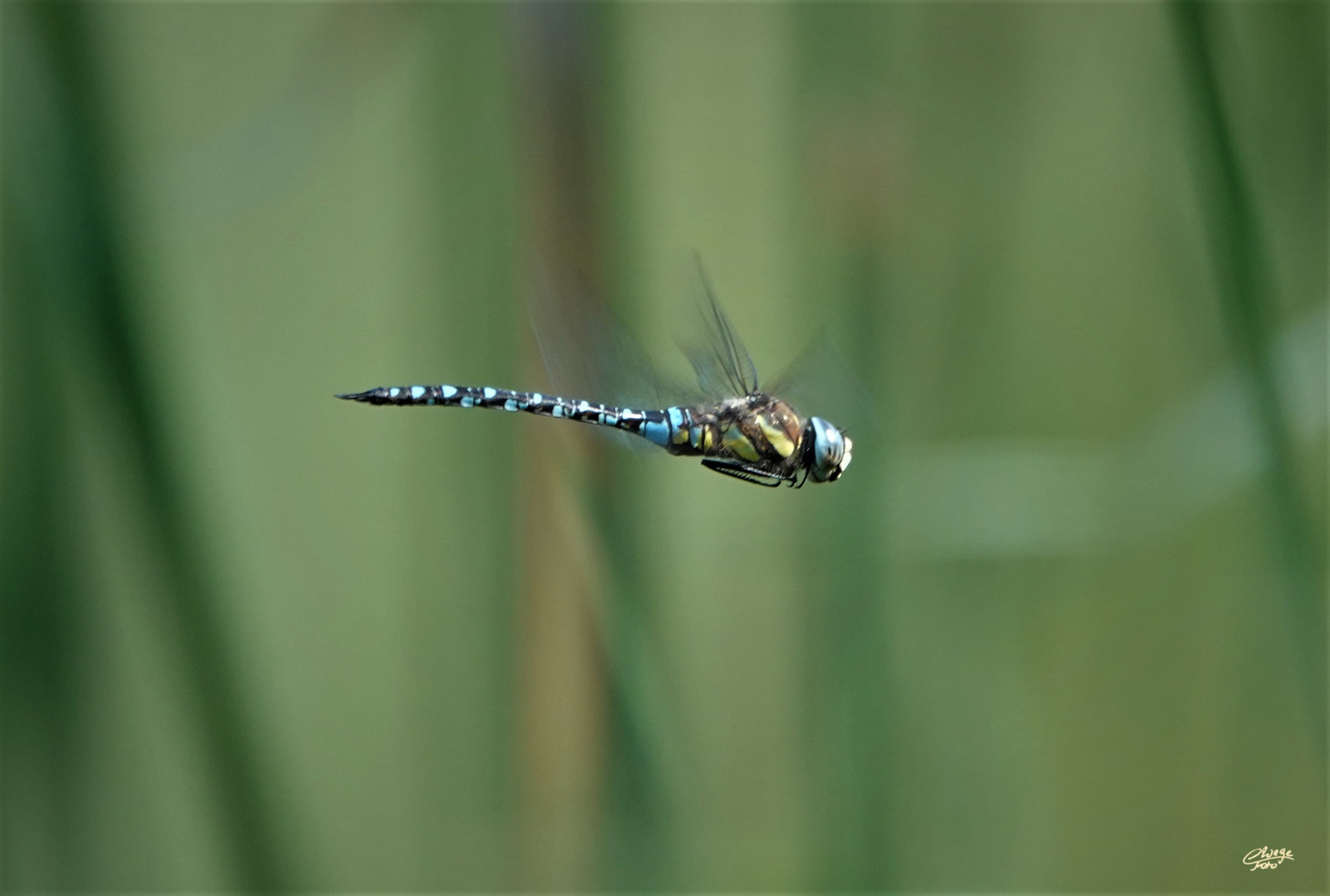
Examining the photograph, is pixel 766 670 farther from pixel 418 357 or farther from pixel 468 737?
pixel 418 357

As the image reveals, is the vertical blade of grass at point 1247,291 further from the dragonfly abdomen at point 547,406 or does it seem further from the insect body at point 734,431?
the dragonfly abdomen at point 547,406

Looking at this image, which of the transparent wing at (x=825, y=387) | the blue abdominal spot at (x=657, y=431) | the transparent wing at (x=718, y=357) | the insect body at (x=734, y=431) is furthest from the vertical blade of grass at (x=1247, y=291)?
the blue abdominal spot at (x=657, y=431)

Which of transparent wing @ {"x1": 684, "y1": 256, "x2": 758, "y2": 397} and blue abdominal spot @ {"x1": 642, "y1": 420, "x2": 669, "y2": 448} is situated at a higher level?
transparent wing @ {"x1": 684, "y1": 256, "x2": 758, "y2": 397}

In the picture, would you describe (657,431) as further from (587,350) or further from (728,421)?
(587,350)

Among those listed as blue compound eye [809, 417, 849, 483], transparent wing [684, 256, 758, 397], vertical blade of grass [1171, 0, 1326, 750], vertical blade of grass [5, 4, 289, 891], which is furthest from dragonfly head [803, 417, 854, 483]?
vertical blade of grass [5, 4, 289, 891]

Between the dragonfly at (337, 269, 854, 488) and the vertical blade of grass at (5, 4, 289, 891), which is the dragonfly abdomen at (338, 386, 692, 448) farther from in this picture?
the vertical blade of grass at (5, 4, 289, 891)

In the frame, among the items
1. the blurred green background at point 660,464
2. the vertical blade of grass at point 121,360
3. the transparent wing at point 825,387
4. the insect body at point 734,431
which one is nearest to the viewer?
the vertical blade of grass at point 121,360

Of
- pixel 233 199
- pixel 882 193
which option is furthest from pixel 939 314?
pixel 233 199

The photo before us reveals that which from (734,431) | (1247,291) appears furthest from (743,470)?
(1247,291)
